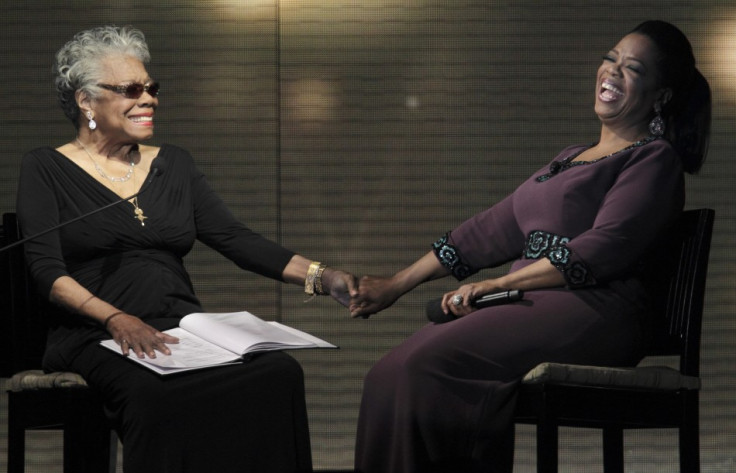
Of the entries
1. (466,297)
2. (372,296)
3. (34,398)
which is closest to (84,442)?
(34,398)

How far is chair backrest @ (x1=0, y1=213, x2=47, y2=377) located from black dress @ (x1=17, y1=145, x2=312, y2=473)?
9 centimetres

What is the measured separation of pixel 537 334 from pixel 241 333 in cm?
77

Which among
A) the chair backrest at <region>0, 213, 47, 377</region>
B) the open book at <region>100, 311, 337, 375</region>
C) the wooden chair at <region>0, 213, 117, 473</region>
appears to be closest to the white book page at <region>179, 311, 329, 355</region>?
the open book at <region>100, 311, 337, 375</region>

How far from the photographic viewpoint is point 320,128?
4.34 metres

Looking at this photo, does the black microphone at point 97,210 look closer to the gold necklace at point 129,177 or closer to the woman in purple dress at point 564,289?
the gold necklace at point 129,177

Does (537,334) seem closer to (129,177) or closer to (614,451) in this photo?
(614,451)

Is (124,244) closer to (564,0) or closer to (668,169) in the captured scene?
(668,169)

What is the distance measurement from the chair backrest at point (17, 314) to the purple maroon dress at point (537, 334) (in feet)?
3.22

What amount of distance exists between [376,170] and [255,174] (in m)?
0.47

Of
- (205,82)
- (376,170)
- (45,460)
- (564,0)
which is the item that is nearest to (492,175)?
(376,170)

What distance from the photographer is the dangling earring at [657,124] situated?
119 inches

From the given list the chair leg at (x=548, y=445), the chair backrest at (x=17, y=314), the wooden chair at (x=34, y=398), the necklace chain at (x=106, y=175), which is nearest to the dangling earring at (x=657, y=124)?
the chair leg at (x=548, y=445)

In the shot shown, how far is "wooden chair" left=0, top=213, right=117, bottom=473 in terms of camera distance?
290cm

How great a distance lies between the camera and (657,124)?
3.03m
